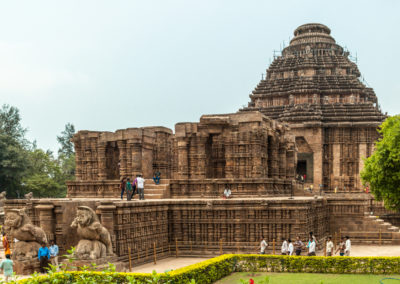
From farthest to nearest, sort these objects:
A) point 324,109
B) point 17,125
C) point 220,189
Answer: point 17,125, point 324,109, point 220,189

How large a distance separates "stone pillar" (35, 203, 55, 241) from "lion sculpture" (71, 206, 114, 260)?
221 cm

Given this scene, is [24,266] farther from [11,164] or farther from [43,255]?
[11,164]

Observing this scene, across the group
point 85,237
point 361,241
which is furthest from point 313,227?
point 85,237

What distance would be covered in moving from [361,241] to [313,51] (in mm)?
26918

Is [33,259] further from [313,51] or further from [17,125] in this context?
[17,125]

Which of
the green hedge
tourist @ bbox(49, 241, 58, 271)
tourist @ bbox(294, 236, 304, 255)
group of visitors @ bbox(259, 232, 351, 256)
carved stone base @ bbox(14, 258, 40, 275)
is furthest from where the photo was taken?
tourist @ bbox(294, 236, 304, 255)

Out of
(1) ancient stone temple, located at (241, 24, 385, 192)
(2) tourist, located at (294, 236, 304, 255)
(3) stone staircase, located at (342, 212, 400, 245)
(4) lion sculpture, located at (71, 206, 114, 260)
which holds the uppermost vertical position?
(1) ancient stone temple, located at (241, 24, 385, 192)

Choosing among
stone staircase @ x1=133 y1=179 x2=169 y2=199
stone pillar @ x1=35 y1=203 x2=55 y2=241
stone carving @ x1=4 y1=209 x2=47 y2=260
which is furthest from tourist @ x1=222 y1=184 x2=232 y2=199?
stone carving @ x1=4 y1=209 x2=47 y2=260

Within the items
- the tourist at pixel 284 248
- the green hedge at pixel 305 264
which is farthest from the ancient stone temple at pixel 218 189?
the green hedge at pixel 305 264

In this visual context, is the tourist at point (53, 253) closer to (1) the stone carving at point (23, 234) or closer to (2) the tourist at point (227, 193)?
(1) the stone carving at point (23, 234)

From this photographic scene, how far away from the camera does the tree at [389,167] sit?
20844 mm

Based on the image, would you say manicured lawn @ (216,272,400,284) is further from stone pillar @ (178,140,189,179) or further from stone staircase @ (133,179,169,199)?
stone pillar @ (178,140,189,179)

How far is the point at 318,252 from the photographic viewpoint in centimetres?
1866

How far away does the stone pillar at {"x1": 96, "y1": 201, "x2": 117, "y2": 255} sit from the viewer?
48.8 ft
